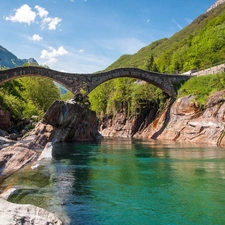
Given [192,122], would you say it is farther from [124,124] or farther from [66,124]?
[124,124]

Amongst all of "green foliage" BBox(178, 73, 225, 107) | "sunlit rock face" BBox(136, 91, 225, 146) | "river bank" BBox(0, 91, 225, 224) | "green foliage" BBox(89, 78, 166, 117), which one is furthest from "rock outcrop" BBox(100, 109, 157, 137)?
"green foliage" BBox(178, 73, 225, 107)

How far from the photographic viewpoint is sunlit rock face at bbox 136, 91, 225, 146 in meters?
45.8

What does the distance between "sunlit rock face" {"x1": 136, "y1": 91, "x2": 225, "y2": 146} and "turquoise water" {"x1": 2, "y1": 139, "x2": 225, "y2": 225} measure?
23746 mm

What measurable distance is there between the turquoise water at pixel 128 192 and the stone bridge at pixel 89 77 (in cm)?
3580

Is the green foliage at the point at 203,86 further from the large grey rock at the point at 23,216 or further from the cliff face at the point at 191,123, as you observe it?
the large grey rock at the point at 23,216

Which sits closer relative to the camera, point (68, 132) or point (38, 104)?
point (68, 132)

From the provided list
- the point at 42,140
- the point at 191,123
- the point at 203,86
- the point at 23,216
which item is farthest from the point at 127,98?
the point at 23,216

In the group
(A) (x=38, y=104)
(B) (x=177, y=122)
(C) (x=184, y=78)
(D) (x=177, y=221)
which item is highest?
(C) (x=184, y=78)

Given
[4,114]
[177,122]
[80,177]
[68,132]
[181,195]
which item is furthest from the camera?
[177,122]

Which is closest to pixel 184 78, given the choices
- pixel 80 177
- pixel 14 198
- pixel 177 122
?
pixel 177 122

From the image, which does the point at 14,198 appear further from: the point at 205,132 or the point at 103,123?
the point at 103,123

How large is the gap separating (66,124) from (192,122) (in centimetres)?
2122

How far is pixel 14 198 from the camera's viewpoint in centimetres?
1307

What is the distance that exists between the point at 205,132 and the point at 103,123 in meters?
51.1
